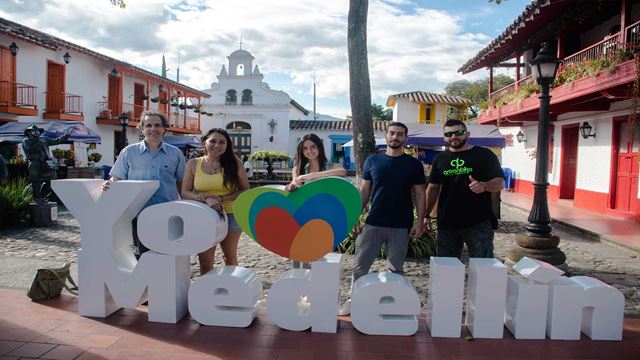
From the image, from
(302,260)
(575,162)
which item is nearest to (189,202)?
(302,260)

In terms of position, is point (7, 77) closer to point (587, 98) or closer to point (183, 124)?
point (183, 124)

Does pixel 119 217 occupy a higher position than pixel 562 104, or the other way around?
pixel 562 104

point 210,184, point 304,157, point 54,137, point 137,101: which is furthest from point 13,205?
point 137,101

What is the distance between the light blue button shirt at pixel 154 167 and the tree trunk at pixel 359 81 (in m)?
3.51

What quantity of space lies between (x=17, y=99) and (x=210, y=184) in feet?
50.6

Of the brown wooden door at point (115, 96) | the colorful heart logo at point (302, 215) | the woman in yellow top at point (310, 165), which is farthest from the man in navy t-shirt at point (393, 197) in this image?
the brown wooden door at point (115, 96)

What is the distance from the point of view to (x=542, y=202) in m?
6.16

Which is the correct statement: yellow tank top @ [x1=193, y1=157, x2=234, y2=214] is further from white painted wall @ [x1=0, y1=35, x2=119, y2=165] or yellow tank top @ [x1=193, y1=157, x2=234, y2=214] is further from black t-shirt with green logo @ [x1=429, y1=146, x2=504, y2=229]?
white painted wall @ [x1=0, y1=35, x2=119, y2=165]

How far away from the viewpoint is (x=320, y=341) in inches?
137

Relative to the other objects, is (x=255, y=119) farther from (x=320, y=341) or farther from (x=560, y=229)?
(x=320, y=341)

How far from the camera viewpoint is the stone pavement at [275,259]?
520cm

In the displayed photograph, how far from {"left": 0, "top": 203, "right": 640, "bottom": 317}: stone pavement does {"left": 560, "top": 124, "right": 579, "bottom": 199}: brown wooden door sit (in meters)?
5.56

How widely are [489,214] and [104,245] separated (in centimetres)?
319

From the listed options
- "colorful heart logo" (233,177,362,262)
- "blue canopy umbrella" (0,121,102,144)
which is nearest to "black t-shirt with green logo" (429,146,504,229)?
"colorful heart logo" (233,177,362,262)
